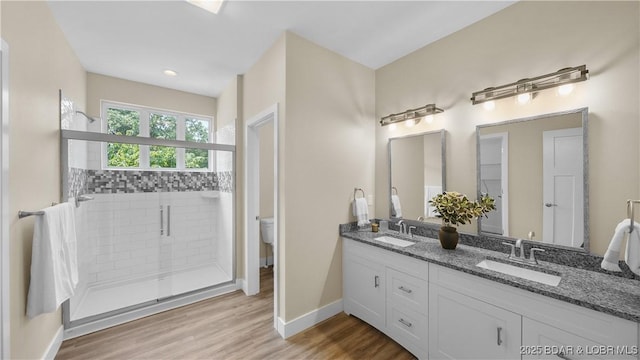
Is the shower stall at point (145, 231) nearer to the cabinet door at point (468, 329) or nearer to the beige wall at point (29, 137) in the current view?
the beige wall at point (29, 137)

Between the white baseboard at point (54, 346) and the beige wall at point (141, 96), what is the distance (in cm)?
247

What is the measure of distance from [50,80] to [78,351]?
2218 mm

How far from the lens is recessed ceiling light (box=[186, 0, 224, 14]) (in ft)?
6.09

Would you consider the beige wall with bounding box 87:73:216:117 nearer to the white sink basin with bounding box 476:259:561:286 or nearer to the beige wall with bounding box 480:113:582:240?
the beige wall with bounding box 480:113:582:240

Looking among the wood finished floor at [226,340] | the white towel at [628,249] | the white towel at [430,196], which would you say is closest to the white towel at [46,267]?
the wood finished floor at [226,340]

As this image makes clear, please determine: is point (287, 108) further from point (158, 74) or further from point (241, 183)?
point (158, 74)

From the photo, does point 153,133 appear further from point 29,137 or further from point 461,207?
point 461,207

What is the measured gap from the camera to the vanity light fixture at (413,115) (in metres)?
2.27

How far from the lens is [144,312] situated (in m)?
2.53

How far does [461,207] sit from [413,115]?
1016 millimetres

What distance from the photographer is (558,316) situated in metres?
1.25

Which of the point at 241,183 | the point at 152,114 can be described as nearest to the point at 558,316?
the point at 241,183

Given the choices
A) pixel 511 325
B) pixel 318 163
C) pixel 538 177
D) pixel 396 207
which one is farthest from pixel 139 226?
pixel 538 177

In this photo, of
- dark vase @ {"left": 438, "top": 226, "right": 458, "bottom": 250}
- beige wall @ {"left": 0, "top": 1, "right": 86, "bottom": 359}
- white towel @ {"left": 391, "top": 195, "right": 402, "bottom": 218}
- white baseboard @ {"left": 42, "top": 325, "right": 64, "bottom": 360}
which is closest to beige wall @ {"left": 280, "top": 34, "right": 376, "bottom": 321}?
white towel @ {"left": 391, "top": 195, "right": 402, "bottom": 218}
